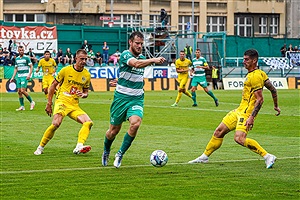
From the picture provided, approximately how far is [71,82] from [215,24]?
68.2 m

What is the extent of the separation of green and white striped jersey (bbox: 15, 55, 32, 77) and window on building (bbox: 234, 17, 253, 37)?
185 feet

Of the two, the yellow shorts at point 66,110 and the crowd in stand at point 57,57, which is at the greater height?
the crowd in stand at point 57,57

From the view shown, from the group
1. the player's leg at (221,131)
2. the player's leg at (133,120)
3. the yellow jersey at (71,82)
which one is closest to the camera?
the player's leg at (133,120)

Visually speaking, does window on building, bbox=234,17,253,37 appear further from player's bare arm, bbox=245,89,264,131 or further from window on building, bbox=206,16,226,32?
player's bare arm, bbox=245,89,264,131

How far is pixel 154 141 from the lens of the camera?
1755cm

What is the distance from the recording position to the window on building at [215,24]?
8231cm

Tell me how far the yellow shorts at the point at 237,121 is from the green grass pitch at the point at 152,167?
70 centimetres

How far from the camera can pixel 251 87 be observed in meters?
12.6

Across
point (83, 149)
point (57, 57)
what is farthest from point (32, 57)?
point (83, 149)

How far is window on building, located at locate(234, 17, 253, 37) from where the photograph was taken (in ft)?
273

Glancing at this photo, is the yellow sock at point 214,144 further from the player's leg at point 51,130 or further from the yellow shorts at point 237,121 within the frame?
the player's leg at point 51,130

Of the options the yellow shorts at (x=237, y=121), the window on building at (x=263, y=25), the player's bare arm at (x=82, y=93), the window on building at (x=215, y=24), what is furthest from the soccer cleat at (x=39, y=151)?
the window on building at (x=263, y=25)

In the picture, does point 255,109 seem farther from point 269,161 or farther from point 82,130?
point 82,130

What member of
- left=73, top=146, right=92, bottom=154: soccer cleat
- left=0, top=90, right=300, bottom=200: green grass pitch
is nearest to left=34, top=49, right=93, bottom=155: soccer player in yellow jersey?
left=73, top=146, right=92, bottom=154: soccer cleat
